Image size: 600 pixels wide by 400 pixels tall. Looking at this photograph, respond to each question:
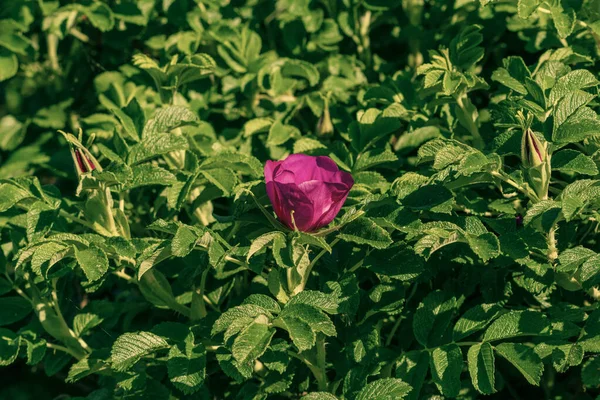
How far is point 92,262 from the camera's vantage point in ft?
5.19

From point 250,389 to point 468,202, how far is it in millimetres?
560

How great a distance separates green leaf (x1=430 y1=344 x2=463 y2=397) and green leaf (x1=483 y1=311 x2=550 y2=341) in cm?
6

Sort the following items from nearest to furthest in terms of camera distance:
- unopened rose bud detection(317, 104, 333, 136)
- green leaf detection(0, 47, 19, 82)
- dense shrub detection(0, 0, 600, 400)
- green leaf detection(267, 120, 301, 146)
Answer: dense shrub detection(0, 0, 600, 400) → green leaf detection(267, 120, 301, 146) → unopened rose bud detection(317, 104, 333, 136) → green leaf detection(0, 47, 19, 82)

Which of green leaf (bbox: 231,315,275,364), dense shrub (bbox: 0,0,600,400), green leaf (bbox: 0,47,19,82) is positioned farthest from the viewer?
green leaf (bbox: 0,47,19,82)

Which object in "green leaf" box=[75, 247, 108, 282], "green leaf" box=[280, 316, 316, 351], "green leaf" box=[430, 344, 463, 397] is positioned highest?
"green leaf" box=[75, 247, 108, 282]

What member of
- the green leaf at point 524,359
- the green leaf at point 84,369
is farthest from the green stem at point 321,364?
the green leaf at point 84,369

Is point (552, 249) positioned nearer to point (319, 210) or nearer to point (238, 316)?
point (319, 210)

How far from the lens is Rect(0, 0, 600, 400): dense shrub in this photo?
60.2 inches

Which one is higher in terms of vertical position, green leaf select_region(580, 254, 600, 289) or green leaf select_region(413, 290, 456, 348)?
green leaf select_region(580, 254, 600, 289)

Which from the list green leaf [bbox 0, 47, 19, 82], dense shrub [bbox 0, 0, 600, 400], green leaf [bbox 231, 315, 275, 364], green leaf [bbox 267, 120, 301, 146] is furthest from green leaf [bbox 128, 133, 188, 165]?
green leaf [bbox 0, 47, 19, 82]

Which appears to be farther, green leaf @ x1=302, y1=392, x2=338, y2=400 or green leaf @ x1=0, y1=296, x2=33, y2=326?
green leaf @ x1=0, y1=296, x2=33, y2=326

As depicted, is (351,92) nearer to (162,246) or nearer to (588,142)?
(588,142)

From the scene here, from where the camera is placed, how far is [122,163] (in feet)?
5.42

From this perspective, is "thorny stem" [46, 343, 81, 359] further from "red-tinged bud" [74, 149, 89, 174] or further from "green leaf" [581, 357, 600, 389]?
"green leaf" [581, 357, 600, 389]
